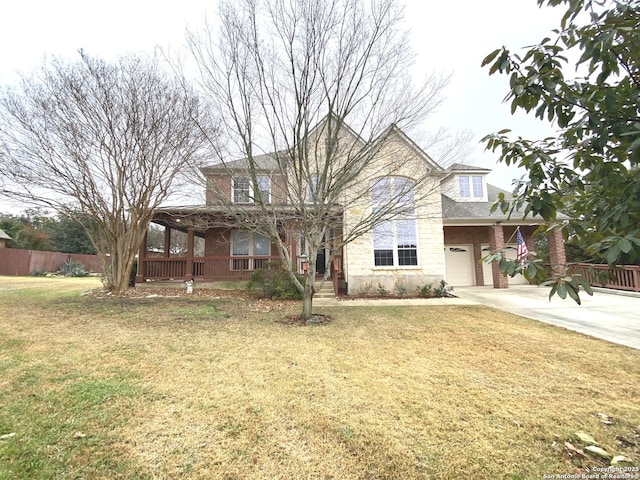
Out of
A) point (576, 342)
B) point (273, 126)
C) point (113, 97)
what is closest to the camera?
point (576, 342)

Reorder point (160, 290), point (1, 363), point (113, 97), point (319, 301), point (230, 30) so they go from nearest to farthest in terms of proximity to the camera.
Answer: point (1, 363)
point (230, 30)
point (113, 97)
point (319, 301)
point (160, 290)

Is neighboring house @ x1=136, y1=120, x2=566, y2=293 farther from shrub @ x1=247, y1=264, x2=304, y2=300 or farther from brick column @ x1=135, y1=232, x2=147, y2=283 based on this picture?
shrub @ x1=247, y1=264, x2=304, y2=300

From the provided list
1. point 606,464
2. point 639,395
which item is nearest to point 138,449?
point 606,464

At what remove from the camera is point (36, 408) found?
2.90 m

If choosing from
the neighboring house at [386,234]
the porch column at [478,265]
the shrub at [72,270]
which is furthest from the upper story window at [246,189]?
the shrub at [72,270]

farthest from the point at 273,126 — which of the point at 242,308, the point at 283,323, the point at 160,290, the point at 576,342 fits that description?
the point at 160,290

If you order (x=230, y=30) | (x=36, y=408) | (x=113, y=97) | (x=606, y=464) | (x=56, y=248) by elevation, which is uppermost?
(x=113, y=97)

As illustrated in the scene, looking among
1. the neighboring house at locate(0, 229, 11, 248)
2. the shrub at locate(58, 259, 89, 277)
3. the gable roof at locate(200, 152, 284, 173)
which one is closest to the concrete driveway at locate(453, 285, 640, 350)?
the gable roof at locate(200, 152, 284, 173)

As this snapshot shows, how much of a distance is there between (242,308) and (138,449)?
21.2ft

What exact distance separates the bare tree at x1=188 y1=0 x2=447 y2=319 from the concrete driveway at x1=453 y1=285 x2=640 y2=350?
486 cm

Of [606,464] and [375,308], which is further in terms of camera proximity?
[375,308]

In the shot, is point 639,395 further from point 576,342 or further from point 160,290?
point 160,290

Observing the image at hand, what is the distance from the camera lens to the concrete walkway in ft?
20.6

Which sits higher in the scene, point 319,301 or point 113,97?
point 113,97
